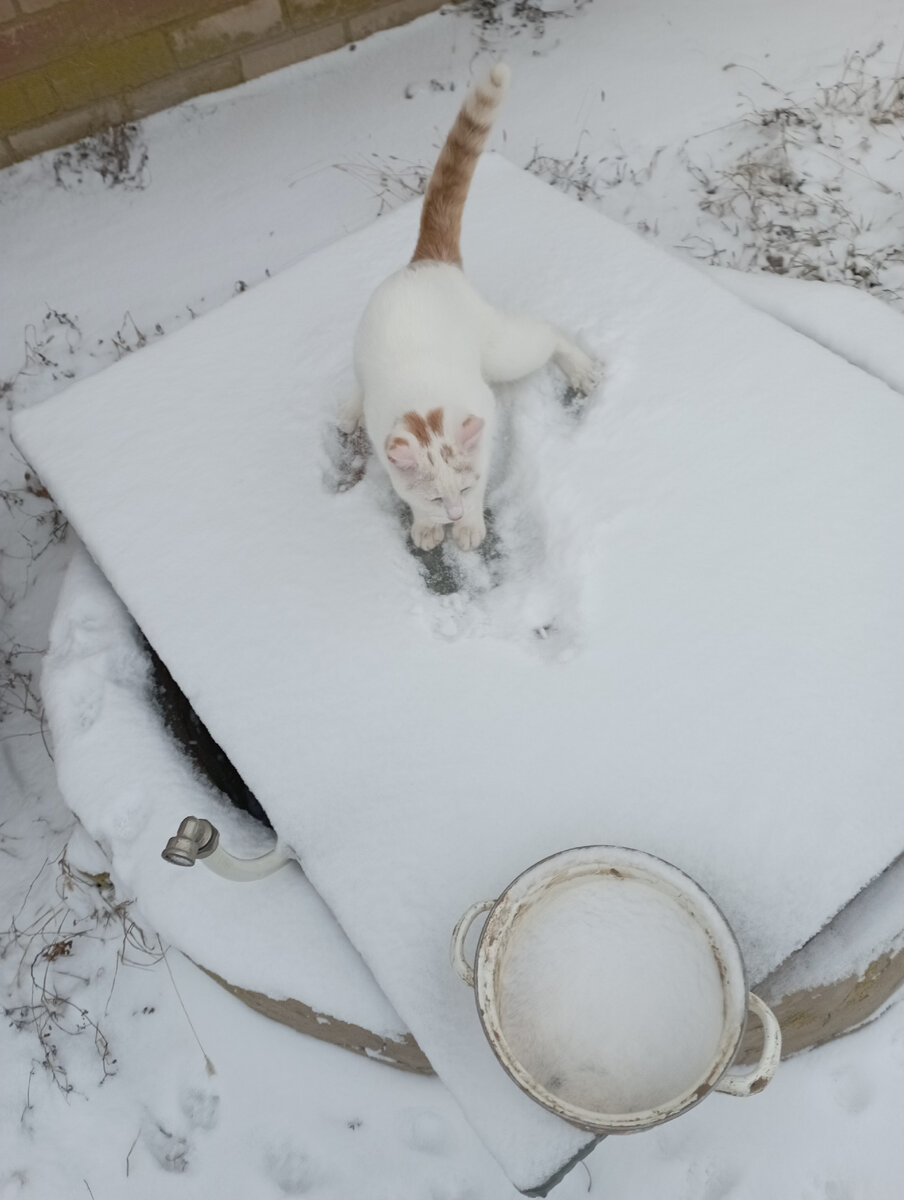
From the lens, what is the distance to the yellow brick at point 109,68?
279cm

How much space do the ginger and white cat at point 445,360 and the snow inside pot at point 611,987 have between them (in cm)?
67

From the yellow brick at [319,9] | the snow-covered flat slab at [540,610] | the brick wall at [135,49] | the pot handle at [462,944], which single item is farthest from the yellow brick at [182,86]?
the pot handle at [462,944]

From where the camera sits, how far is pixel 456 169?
1.53 metres

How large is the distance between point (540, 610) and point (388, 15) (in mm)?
2767

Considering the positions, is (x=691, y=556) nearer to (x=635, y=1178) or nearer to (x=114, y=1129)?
(x=635, y=1178)

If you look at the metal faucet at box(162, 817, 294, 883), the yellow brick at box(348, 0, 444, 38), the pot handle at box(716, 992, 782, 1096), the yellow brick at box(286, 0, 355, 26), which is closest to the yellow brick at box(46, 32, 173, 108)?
the yellow brick at box(286, 0, 355, 26)

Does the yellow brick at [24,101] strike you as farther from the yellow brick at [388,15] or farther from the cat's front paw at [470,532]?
the cat's front paw at [470,532]

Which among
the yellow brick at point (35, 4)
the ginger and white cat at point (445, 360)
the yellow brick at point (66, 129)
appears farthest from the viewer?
the yellow brick at point (66, 129)

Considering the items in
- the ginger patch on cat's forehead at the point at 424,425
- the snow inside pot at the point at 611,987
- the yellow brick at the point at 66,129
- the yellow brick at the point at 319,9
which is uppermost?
the yellow brick at the point at 319,9

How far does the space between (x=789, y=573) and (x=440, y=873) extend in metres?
0.80

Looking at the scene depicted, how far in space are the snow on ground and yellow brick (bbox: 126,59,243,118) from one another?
0.20 feet

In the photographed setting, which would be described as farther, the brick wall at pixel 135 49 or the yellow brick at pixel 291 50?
the yellow brick at pixel 291 50

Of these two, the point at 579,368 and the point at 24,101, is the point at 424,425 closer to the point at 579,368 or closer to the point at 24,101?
the point at 579,368

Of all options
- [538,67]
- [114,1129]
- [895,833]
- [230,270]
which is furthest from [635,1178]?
[538,67]
